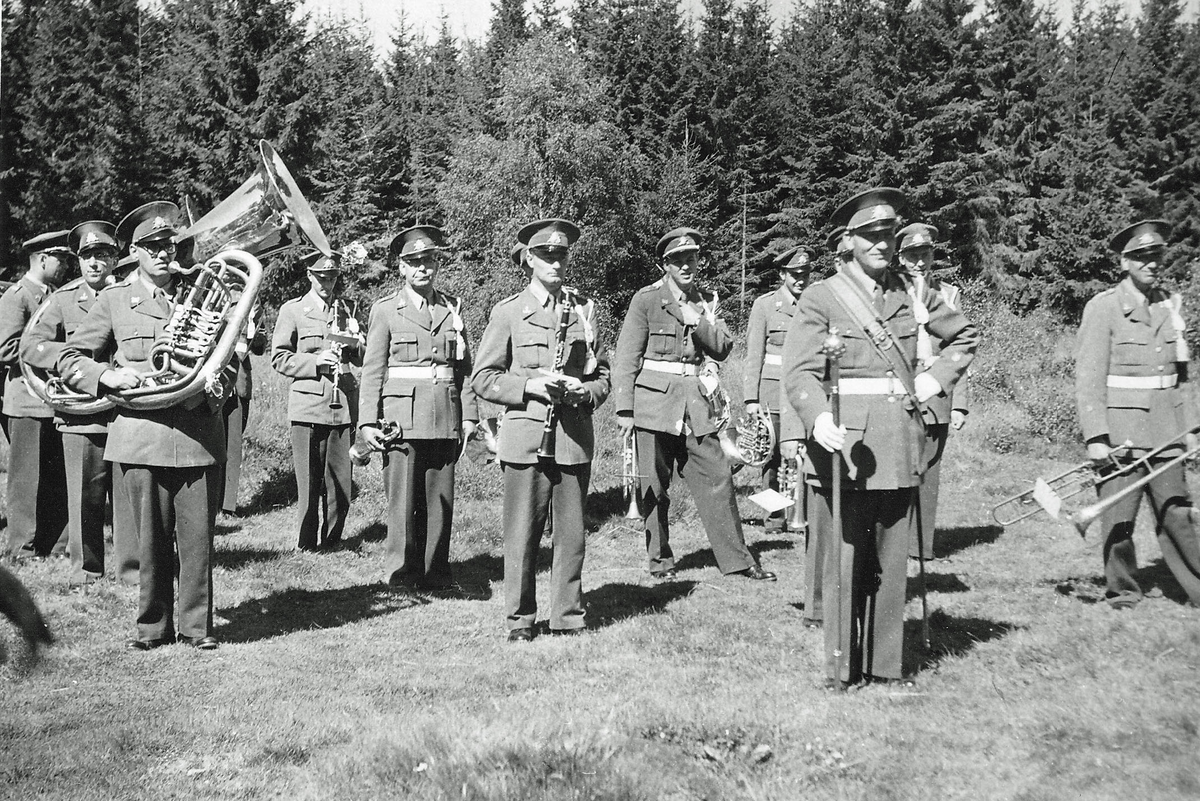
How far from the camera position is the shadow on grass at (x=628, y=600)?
298 inches

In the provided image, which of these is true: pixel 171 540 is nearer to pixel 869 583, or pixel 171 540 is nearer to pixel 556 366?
pixel 556 366

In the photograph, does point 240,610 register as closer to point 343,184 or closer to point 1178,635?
point 1178,635

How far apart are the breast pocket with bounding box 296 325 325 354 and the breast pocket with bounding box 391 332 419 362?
204cm

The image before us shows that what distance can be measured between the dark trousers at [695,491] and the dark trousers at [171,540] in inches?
138

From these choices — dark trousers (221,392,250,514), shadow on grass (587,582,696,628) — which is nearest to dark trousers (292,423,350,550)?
dark trousers (221,392,250,514)

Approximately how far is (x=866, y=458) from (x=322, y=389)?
6.12 m

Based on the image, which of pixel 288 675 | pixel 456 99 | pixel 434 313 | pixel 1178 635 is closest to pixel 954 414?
pixel 1178 635

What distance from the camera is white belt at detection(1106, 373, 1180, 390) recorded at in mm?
7406

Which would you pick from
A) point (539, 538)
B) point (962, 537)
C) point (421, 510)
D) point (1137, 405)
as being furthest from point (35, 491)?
point (1137, 405)

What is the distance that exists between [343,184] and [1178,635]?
4265 cm

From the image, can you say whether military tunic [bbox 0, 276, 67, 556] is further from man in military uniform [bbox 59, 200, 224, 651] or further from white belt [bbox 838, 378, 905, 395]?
white belt [bbox 838, 378, 905, 395]

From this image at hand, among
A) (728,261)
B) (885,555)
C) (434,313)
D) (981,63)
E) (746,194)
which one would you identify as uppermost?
(981,63)

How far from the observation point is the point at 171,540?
6.68 m

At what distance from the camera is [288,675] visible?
6285 mm
